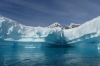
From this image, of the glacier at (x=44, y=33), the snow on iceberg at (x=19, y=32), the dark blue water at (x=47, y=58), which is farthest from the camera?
the snow on iceberg at (x=19, y=32)

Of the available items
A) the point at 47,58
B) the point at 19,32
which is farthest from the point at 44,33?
the point at 47,58

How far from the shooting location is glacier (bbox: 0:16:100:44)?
72.6 feet

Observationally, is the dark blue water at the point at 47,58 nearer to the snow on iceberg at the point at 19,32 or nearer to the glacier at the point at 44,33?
the snow on iceberg at the point at 19,32

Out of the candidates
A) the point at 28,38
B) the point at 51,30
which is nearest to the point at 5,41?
the point at 28,38

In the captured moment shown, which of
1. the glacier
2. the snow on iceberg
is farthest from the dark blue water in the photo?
the glacier

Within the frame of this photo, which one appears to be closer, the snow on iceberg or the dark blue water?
the dark blue water

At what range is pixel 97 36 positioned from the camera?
2144 centimetres

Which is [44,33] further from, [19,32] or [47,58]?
[47,58]

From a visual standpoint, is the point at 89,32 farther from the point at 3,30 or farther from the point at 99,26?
the point at 3,30

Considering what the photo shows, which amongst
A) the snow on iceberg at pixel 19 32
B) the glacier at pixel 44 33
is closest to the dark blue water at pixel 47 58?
the snow on iceberg at pixel 19 32

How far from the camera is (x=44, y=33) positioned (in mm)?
24297

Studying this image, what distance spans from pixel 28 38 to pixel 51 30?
14.5ft

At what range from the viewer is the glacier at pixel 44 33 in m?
22.1

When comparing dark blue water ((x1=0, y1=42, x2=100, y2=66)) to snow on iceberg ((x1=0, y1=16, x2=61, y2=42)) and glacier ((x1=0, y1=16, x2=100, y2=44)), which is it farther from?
glacier ((x1=0, y1=16, x2=100, y2=44))
